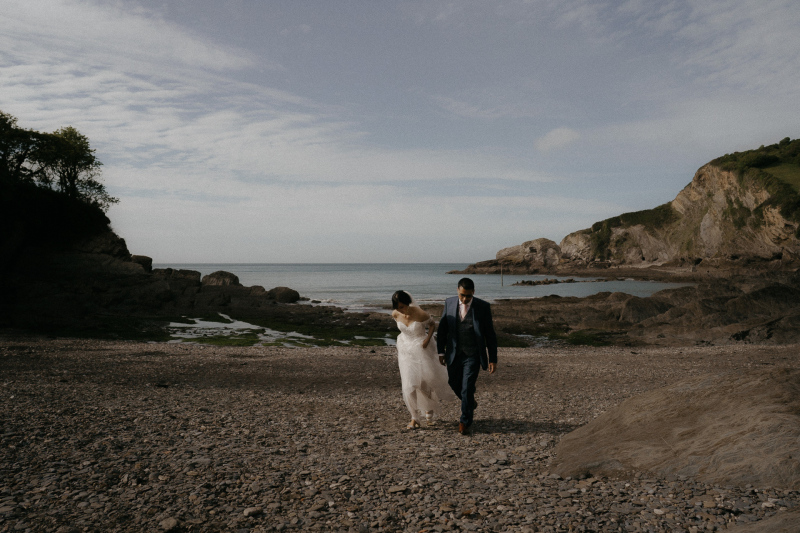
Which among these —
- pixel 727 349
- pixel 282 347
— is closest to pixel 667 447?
pixel 727 349

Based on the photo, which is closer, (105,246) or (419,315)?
(419,315)

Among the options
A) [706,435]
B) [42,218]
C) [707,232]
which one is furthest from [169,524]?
[707,232]

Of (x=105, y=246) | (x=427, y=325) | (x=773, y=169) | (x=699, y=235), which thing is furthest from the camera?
(x=699, y=235)

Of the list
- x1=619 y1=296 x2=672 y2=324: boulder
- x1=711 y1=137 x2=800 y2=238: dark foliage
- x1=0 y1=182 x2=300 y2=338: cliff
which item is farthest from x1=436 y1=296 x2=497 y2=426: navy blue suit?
x1=711 y1=137 x2=800 y2=238: dark foliage

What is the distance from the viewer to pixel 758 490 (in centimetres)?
497

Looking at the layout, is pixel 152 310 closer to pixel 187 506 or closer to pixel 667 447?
pixel 187 506

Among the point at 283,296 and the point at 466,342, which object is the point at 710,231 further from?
the point at 466,342

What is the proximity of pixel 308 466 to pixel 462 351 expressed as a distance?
3.10 meters

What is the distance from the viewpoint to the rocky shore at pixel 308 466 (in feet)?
16.3

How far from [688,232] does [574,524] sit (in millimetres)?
133103

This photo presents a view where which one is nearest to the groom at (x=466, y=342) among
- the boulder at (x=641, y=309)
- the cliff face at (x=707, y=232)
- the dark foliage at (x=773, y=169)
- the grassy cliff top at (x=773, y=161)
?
the boulder at (x=641, y=309)

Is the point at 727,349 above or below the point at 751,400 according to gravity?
below

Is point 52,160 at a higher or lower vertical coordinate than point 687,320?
higher

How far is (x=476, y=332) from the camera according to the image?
8.02 metres
